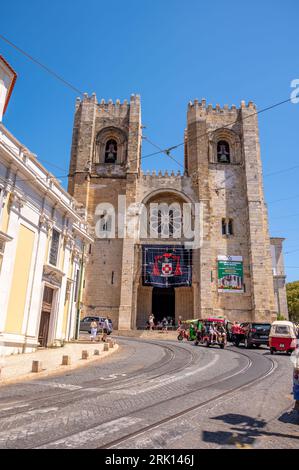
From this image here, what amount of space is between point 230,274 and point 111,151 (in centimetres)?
1703

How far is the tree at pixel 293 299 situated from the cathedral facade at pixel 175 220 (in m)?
19.6

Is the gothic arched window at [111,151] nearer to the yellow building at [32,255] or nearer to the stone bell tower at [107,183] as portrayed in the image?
the stone bell tower at [107,183]

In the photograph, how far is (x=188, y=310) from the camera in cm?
3184

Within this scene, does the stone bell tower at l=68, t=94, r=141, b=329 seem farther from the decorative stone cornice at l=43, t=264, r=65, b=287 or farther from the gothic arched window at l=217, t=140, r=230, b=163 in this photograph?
the decorative stone cornice at l=43, t=264, r=65, b=287

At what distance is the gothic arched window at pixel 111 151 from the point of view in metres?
35.9

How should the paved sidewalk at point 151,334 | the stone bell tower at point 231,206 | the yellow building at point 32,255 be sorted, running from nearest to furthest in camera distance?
the yellow building at point 32,255 → the paved sidewalk at point 151,334 → the stone bell tower at point 231,206

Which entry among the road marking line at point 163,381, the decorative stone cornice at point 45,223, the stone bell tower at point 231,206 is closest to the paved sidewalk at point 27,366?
the road marking line at point 163,381

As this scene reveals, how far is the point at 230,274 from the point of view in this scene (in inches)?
1229

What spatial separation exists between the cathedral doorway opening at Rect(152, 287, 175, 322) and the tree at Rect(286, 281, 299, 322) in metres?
24.8

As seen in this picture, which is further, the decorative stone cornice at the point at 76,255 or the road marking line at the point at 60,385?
the decorative stone cornice at the point at 76,255

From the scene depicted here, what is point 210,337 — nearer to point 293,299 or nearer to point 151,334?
point 151,334

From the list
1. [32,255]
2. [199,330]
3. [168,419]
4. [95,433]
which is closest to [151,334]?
[199,330]

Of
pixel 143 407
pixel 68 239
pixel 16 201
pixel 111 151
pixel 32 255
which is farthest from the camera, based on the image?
pixel 111 151
